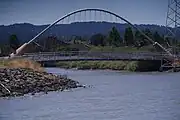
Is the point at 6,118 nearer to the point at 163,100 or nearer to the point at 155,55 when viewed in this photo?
the point at 163,100

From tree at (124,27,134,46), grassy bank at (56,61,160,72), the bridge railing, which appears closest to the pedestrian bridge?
the bridge railing

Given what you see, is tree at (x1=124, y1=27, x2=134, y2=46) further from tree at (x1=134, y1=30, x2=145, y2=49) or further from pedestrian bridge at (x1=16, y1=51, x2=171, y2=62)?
pedestrian bridge at (x1=16, y1=51, x2=171, y2=62)

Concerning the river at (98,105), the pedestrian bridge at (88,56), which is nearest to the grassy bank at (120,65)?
the pedestrian bridge at (88,56)

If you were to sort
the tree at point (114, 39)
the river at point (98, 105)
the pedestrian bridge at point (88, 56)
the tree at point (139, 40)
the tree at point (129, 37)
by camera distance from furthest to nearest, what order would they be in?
the tree at point (114, 39)
the tree at point (129, 37)
the tree at point (139, 40)
the pedestrian bridge at point (88, 56)
the river at point (98, 105)

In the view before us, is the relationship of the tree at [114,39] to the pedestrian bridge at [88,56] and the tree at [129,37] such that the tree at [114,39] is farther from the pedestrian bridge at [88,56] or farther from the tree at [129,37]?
the pedestrian bridge at [88,56]

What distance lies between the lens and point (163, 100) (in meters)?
34.4

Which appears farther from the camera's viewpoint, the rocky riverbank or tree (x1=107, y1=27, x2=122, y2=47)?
tree (x1=107, y1=27, x2=122, y2=47)

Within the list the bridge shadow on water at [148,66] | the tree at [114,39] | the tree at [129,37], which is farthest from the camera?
the tree at [114,39]

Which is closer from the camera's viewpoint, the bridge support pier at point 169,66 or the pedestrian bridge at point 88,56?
the pedestrian bridge at point 88,56

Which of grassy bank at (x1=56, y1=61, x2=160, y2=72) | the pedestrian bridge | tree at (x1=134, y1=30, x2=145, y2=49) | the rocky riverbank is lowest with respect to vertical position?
grassy bank at (x1=56, y1=61, x2=160, y2=72)

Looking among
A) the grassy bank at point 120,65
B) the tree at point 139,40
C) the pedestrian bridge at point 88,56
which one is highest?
the tree at point 139,40

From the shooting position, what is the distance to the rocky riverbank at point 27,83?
37938mm

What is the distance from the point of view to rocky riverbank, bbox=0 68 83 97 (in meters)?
37.9

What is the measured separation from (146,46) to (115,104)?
79486 millimetres
